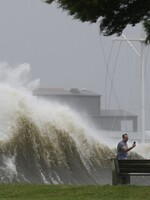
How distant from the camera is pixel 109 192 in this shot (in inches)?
488

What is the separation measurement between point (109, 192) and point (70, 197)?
2.35 ft

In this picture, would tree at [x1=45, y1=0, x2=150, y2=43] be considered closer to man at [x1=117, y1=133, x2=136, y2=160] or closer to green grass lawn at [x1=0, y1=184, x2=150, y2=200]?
green grass lawn at [x1=0, y1=184, x2=150, y2=200]

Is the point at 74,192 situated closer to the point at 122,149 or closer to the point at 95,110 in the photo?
the point at 122,149

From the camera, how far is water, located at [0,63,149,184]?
1934 centimetres

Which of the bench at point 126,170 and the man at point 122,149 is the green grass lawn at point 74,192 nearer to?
the bench at point 126,170

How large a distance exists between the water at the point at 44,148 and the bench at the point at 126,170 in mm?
3961

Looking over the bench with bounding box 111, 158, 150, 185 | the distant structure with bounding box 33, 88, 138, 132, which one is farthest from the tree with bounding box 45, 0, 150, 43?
the distant structure with bounding box 33, 88, 138, 132

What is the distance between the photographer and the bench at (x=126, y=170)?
14484mm

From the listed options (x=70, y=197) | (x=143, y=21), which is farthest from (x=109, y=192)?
(x=143, y=21)

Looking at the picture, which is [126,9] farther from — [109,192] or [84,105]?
[84,105]

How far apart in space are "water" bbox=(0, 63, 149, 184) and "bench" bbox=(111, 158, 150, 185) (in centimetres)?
396

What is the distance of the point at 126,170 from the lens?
577 inches

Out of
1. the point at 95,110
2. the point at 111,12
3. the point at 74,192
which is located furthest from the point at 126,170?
the point at 95,110

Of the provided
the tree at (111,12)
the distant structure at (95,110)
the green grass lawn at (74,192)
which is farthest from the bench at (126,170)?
the distant structure at (95,110)
